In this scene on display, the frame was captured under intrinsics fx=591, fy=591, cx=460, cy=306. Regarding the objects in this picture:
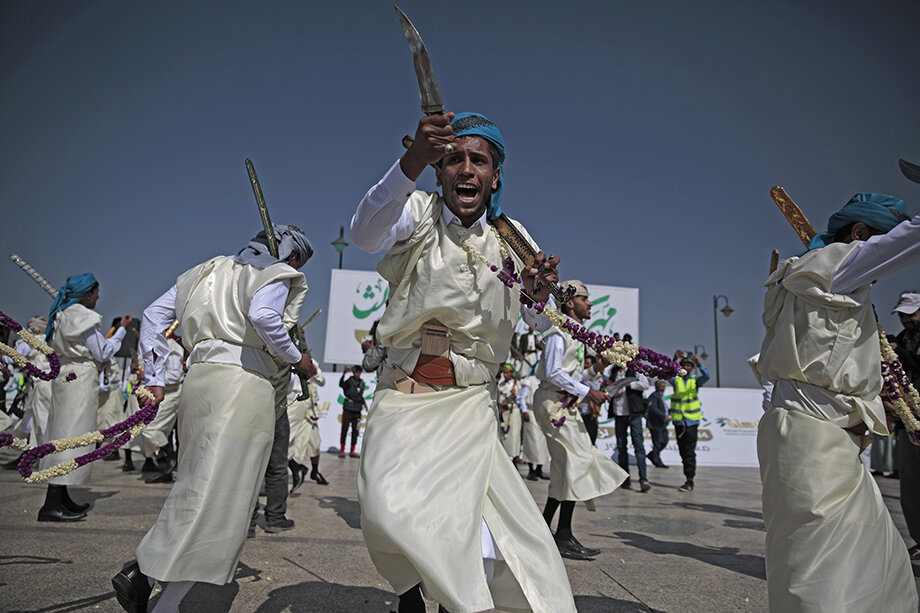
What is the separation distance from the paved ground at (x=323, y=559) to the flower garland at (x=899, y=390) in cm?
139

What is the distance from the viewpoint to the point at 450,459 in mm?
2016

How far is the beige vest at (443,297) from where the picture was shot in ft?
Result: 7.50

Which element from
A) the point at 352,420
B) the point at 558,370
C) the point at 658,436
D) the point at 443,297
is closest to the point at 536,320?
the point at 443,297

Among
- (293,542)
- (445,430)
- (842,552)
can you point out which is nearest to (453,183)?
(445,430)

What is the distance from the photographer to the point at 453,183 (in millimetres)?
2395

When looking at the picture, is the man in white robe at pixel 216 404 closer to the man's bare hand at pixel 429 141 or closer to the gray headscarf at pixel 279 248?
the gray headscarf at pixel 279 248

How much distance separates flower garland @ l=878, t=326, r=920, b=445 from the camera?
10.3 feet

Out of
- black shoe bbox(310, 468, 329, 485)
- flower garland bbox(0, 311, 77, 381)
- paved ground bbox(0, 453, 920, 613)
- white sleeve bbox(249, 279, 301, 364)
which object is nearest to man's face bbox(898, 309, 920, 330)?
paved ground bbox(0, 453, 920, 613)

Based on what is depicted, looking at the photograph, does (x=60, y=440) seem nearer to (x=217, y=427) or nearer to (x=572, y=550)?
(x=217, y=427)

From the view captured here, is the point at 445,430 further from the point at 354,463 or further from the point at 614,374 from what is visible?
the point at 354,463

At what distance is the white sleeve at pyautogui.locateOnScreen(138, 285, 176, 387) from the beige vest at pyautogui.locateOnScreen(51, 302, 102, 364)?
8.02 feet

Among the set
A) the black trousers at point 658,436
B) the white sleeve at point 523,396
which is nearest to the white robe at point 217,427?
the white sleeve at point 523,396

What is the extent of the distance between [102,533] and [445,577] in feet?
13.9

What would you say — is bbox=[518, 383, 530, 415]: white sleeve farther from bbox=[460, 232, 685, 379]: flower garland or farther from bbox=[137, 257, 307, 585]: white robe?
bbox=[460, 232, 685, 379]: flower garland
